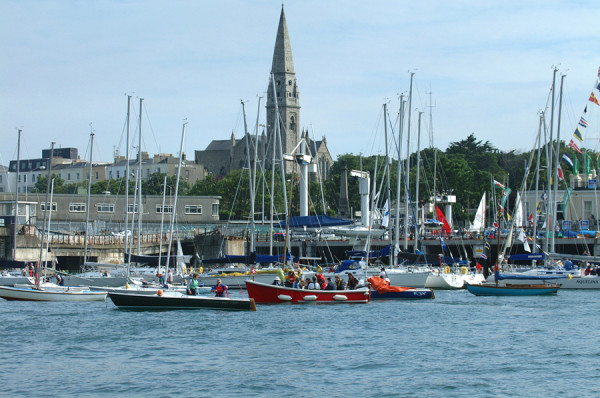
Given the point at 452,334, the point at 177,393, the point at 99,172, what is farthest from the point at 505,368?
the point at 99,172

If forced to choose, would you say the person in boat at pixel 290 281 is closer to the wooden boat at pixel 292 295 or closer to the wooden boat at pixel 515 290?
the wooden boat at pixel 292 295

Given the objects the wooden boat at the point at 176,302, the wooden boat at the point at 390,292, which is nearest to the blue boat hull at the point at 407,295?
the wooden boat at the point at 390,292

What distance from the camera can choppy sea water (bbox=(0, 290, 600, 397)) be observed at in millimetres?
25234

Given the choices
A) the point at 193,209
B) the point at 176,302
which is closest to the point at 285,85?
the point at 193,209

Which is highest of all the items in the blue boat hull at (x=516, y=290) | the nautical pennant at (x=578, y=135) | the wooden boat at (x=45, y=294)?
the nautical pennant at (x=578, y=135)

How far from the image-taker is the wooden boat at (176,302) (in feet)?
135

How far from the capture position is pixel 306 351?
31.2 meters

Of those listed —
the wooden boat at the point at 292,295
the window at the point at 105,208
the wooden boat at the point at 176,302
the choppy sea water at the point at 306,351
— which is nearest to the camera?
the choppy sea water at the point at 306,351

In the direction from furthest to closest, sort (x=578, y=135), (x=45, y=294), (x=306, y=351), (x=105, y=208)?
(x=105, y=208), (x=578, y=135), (x=45, y=294), (x=306, y=351)

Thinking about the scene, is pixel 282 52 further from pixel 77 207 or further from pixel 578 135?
pixel 578 135

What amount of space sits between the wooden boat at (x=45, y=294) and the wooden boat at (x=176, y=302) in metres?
6.33

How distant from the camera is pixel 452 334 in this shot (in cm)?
3569

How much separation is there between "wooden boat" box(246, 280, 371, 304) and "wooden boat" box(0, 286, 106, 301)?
962 centimetres

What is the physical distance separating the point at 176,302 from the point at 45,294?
9879mm
